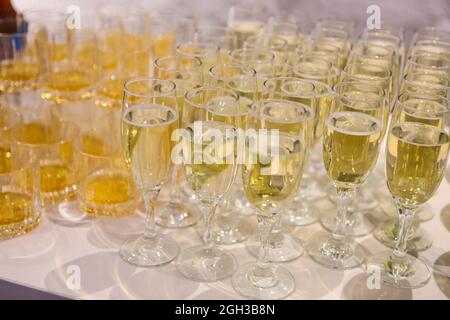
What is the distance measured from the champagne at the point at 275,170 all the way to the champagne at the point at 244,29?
72cm

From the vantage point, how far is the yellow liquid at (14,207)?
45.9 inches

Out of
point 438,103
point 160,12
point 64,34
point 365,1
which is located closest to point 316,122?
point 438,103

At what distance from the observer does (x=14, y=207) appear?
3.91ft

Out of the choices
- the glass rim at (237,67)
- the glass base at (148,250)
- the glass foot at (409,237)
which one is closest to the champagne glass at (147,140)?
the glass base at (148,250)

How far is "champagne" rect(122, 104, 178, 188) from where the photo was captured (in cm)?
103

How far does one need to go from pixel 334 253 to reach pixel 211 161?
13.0 inches

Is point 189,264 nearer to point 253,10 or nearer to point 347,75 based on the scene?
point 347,75

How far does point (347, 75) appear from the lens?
126cm

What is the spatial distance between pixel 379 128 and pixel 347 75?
23cm

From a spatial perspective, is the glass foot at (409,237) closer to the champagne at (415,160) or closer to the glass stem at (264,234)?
the champagne at (415,160)

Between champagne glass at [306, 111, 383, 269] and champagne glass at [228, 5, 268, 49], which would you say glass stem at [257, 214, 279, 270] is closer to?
champagne glass at [306, 111, 383, 269]

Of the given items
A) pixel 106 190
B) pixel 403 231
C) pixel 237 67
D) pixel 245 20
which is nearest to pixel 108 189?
pixel 106 190

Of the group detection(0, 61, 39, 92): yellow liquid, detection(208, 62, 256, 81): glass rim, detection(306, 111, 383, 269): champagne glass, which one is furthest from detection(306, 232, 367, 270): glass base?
detection(0, 61, 39, 92): yellow liquid

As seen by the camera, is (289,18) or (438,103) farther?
(289,18)
